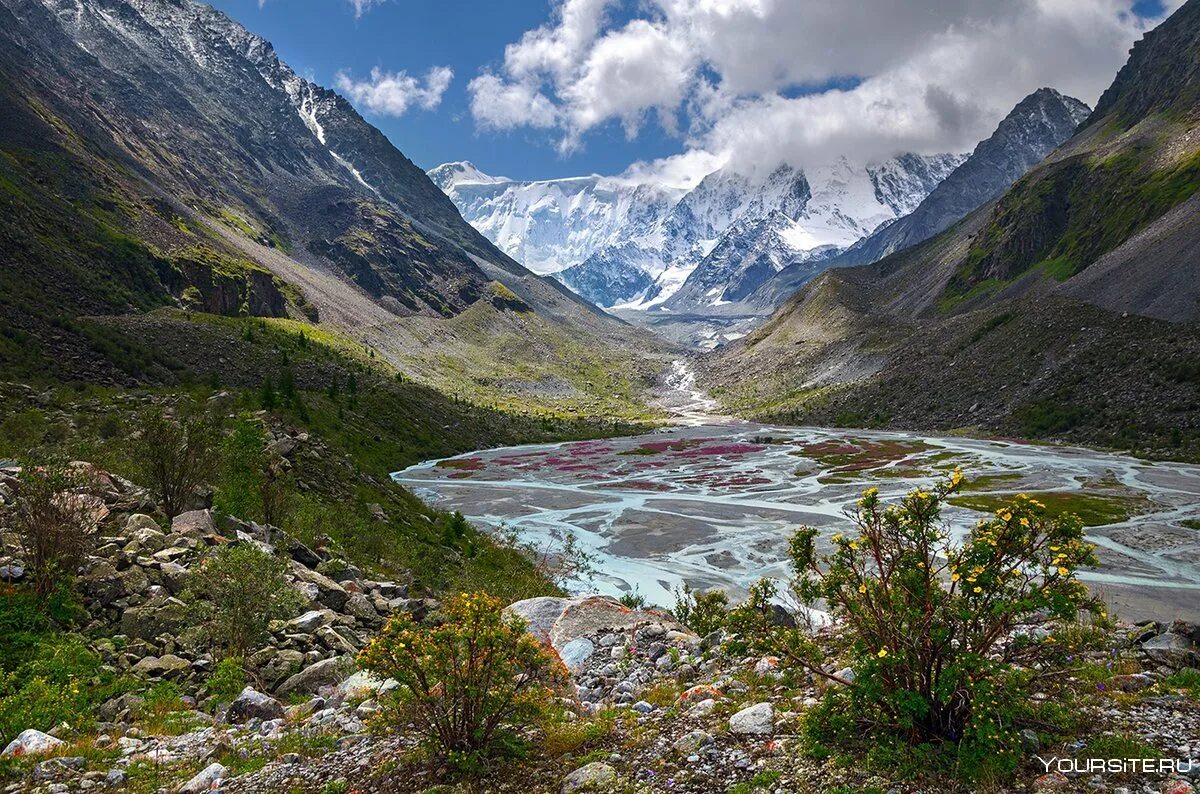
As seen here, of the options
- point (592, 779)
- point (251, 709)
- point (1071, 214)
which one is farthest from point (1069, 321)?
point (251, 709)

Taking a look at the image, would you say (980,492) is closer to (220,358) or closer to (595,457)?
(595,457)

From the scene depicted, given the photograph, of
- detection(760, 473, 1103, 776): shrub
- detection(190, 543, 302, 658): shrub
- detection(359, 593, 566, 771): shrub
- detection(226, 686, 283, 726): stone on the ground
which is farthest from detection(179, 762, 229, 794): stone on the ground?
detection(760, 473, 1103, 776): shrub

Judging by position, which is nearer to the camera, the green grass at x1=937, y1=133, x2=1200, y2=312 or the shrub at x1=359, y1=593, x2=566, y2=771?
the shrub at x1=359, y1=593, x2=566, y2=771

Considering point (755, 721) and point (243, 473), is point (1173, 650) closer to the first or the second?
point (755, 721)

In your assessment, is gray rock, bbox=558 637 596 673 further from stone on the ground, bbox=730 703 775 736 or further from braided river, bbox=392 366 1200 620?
braided river, bbox=392 366 1200 620

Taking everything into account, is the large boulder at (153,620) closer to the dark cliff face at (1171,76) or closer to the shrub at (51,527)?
the shrub at (51,527)

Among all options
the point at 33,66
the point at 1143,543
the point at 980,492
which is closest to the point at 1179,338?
the point at 980,492
